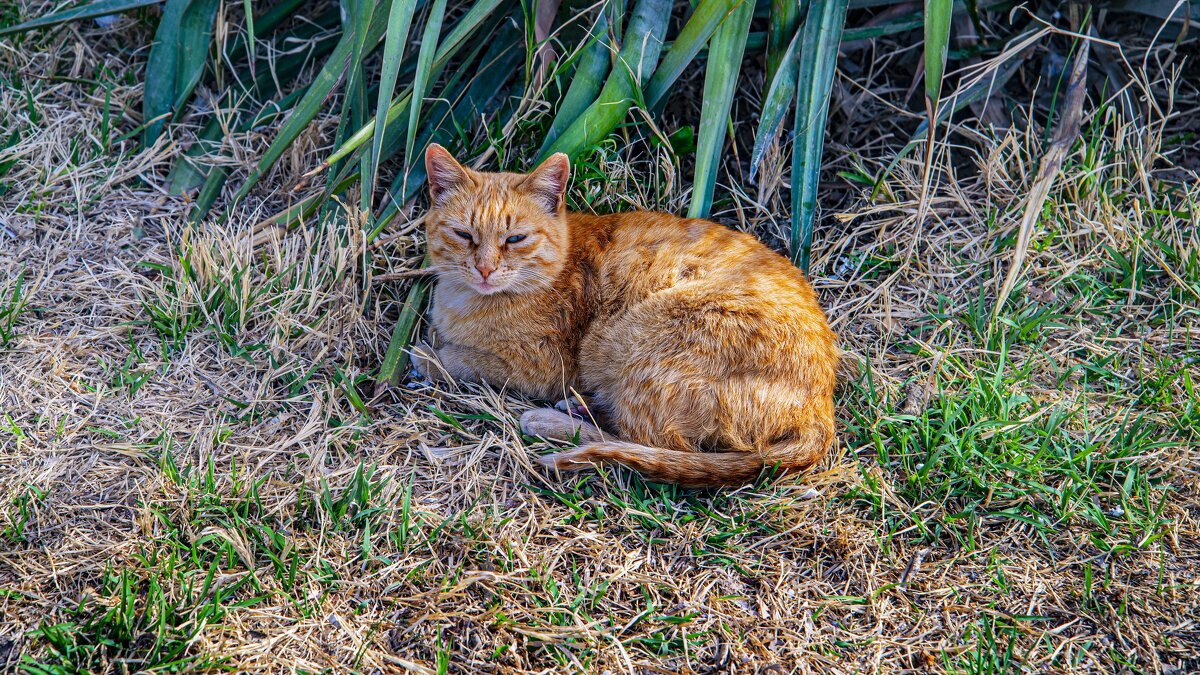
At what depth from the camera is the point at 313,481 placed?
9.18 feet

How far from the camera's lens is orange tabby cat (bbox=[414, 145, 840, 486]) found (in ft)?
9.55

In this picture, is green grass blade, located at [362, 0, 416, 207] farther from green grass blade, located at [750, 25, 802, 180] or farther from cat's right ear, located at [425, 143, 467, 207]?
green grass blade, located at [750, 25, 802, 180]

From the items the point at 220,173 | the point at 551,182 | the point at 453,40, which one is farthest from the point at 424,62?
the point at 220,173

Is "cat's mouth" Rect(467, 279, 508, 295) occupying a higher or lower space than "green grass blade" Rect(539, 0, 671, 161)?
lower

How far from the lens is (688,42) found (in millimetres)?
3211

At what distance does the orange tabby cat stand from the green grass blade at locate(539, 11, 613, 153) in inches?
11.1

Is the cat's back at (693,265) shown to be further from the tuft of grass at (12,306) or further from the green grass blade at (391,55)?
the tuft of grass at (12,306)

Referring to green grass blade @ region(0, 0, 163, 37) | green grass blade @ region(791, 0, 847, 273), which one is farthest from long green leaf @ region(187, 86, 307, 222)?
green grass blade @ region(791, 0, 847, 273)

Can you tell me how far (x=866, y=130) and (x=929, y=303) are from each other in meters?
0.85

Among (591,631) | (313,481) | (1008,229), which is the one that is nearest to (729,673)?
(591,631)

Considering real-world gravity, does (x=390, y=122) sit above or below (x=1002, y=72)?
below

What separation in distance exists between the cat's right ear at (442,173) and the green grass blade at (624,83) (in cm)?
37

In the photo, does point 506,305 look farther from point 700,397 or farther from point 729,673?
point 729,673

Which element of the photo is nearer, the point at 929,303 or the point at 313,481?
the point at 313,481
